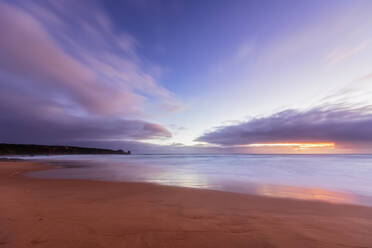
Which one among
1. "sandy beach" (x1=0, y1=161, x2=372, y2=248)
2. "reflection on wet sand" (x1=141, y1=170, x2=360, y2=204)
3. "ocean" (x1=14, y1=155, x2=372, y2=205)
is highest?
"sandy beach" (x1=0, y1=161, x2=372, y2=248)

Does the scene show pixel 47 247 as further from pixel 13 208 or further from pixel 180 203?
pixel 180 203

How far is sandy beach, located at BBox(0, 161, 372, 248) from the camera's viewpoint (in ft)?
9.23

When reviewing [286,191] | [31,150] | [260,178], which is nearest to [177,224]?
[286,191]

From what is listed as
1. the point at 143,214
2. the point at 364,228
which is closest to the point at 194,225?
the point at 143,214

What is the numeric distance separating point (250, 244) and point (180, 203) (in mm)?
2600

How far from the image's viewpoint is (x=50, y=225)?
3236 millimetres

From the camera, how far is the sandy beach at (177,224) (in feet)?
9.23

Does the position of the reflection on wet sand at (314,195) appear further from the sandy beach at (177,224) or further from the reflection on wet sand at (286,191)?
the sandy beach at (177,224)

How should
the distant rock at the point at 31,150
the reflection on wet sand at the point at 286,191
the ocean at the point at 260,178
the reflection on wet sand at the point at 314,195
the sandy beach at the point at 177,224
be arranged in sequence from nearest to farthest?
the sandy beach at the point at 177,224 → the reflection on wet sand at the point at 314,195 → the reflection on wet sand at the point at 286,191 → the ocean at the point at 260,178 → the distant rock at the point at 31,150

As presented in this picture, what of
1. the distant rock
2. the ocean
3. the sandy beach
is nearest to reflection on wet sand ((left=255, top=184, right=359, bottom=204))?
the ocean

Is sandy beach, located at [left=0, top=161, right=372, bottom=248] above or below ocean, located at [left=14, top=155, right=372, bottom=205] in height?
above

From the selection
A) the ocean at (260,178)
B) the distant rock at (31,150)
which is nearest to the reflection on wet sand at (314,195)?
the ocean at (260,178)

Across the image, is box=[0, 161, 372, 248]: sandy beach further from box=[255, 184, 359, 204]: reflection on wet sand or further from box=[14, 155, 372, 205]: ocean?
box=[14, 155, 372, 205]: ocean

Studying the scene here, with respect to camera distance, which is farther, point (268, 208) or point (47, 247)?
point (268, 208)
